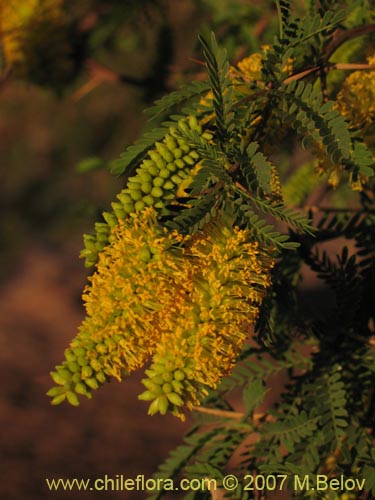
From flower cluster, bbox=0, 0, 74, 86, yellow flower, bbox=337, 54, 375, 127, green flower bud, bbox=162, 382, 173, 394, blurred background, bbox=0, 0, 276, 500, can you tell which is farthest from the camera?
blurred background, bbox=0, 0, 276, 500

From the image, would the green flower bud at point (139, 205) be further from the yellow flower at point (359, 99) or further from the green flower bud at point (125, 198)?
the yellow flower at point (359, 99)

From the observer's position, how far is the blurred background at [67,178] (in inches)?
64.4

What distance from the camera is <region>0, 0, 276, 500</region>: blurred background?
5.37ft

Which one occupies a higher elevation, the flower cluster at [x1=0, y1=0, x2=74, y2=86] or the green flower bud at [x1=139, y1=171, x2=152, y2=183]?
the flower cluster at [x1=0, y1=0, x2=74, y2=86]

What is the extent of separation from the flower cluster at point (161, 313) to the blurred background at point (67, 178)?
45cm

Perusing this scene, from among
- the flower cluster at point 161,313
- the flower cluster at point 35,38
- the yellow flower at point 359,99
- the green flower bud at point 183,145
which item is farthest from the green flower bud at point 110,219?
the flower cluster at point 35,38

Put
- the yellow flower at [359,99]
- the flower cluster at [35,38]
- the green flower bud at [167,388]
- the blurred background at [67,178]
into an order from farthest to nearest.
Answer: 1. the blurred background at [67,178]
2. the flower cluster at [35,38]
3. the yellow flower at [359,99]
4. the green flower bud at [167,388]

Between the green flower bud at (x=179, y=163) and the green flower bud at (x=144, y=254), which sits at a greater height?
the green flower bud at (x=179, y=163)

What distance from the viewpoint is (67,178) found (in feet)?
16.5

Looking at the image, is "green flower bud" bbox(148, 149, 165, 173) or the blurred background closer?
"green flower bud" bbox(148, 149, 165, 173)

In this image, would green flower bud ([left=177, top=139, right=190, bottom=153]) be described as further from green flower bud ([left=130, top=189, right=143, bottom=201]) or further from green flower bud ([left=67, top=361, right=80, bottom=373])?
green flower bud ([left=67, top=361, right=80, bottom=373])

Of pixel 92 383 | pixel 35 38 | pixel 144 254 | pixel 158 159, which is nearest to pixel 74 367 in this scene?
pixel 92 383

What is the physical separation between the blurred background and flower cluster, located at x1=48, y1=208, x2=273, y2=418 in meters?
0.45

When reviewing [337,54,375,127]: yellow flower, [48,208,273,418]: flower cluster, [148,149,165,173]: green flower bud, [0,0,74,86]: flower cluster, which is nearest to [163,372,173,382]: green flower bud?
[48,208,273,418]: flower cluster
